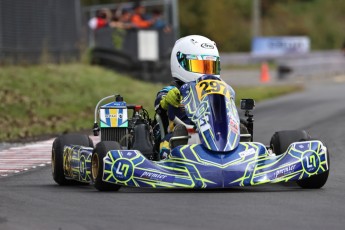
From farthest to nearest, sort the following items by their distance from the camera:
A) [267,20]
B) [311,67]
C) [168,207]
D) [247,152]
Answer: [267,20] < [311,67] < [247,152] < [168,207]

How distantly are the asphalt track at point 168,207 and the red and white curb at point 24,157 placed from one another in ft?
3.63

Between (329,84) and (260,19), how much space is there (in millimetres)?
41594

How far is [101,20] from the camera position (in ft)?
103

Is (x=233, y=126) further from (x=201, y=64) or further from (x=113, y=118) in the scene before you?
(x=113, y=118)

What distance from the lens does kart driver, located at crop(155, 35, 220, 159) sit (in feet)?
33.9

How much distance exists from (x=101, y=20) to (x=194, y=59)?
2102cm

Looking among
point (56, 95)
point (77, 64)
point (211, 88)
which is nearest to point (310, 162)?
point (211, 88)

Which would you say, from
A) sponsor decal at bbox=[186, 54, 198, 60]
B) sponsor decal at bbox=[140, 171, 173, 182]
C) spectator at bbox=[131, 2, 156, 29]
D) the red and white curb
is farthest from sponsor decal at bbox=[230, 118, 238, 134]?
spectator at bbox=[131, 2, 156, 29]

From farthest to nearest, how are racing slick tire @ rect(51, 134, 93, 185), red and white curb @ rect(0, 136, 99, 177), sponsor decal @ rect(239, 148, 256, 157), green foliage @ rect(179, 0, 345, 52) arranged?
green foliage @ rect(179, 0, 345, 52) < red and white curb @ rect(0, 136, 99, 177) < racing slick tire @ rect(51, 134, 93, 185) < sponsor decal @ rect(239, 148, 256, 157)

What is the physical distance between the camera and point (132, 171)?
31.7 feet

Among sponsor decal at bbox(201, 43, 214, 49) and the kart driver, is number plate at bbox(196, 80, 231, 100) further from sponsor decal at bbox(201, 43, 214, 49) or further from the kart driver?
sponsor decal at bbox(201, 43, 214, 49)

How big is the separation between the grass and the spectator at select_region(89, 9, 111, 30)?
2416 mm

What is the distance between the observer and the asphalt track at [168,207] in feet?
25.3

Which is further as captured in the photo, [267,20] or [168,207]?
[267,20]
